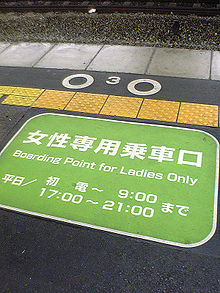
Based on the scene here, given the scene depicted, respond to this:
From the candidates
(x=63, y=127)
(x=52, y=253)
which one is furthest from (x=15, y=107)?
(x=52, y=253)

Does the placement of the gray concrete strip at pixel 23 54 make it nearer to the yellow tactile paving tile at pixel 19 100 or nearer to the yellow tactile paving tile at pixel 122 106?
the yellow tactile paving tile at pixel 19 100

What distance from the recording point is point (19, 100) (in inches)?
249

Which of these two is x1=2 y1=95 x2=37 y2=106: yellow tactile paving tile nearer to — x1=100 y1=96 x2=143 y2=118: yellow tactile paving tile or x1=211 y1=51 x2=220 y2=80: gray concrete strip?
x1=100 y1=96 x2=143 y2=118: yellow tactile paving tile

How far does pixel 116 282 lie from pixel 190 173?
6.05ft

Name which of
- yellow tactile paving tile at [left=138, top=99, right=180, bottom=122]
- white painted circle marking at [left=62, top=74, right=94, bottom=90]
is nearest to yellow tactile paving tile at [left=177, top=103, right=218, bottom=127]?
yellow tactile paving tile at [left=138, top=99, right=180, bottom=122]

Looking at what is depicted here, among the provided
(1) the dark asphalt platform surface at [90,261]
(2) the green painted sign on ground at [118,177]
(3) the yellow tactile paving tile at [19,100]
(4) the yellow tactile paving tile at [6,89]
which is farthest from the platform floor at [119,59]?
(1) the dark asphalt platform surface at [90,261]

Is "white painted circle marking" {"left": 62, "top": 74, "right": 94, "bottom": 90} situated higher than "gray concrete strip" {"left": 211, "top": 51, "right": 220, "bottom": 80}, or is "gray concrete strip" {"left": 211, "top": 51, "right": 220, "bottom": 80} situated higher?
"gray concrete strip" {"left": 211, "top": 51, "right": 220, "bottom": 80}

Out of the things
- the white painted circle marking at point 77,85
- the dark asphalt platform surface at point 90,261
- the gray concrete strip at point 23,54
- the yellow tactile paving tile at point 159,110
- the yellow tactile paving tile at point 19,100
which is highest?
the gray concrete strip at point 23,54

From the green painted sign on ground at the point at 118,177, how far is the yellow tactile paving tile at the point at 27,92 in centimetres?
131

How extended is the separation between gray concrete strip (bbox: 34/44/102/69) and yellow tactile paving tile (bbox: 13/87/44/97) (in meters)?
1.18

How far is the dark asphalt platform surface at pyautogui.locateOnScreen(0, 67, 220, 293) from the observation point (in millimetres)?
3223

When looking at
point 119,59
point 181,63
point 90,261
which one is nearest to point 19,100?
point 119,59

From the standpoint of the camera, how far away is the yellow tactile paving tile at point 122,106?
18.5ft

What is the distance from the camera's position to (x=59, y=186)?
4266 mm
